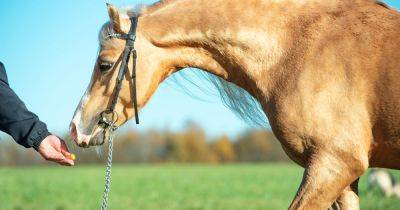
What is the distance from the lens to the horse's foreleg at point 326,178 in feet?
14.8

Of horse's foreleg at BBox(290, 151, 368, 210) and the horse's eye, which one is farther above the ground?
the horse's eye

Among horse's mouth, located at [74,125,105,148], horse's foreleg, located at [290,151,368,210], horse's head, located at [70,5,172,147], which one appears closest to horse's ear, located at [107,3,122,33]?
horse's head, located at [70,5,172,147]

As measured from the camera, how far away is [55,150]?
4957mm

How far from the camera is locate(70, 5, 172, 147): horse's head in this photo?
525cm

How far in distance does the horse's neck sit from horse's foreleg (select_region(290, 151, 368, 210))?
2.92 ft

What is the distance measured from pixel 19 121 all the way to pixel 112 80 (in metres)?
0.92

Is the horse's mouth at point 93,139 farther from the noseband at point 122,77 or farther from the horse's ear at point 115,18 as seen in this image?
the horse's ear at point 115,18

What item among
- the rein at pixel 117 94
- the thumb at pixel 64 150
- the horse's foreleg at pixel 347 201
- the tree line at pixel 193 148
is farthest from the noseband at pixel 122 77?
the tree line at pixel 193 148

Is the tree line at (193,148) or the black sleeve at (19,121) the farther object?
the tree line at (193,148)

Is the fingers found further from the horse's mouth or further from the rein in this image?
the rein

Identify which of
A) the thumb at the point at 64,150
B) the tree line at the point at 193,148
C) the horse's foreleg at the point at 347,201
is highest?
the thumb at the point at 64,150

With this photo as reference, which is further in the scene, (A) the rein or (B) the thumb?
(A) the rein

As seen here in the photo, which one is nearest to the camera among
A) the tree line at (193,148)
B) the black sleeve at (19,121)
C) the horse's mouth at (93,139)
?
the black sleeve at (19,121)

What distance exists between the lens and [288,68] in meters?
4.92
